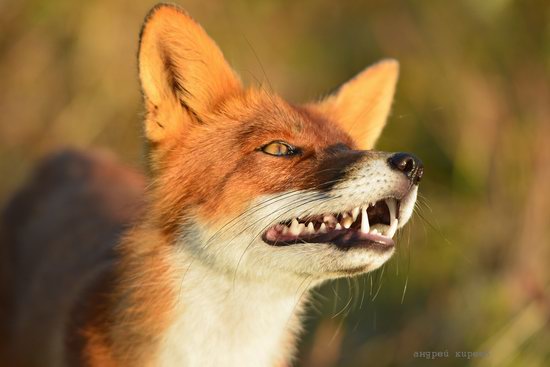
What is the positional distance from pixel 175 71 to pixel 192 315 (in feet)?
4.15

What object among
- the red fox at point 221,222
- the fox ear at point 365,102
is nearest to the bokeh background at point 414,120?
the red fox at point 221,222

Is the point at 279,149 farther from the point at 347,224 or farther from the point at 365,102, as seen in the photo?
the point at 365,102

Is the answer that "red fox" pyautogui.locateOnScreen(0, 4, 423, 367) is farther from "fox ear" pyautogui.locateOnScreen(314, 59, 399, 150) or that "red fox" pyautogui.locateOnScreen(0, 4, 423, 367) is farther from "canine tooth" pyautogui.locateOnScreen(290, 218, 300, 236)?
"fox ear" pyautogui.locateOnScreen(314, 59, 399, 150)

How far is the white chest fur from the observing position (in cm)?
376

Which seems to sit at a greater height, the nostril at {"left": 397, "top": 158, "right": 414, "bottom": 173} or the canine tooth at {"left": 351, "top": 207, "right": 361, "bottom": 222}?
the nostril at {"left": 397, "top": 158, "right": 414, "bottom": 173}

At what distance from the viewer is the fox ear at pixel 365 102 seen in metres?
4.70

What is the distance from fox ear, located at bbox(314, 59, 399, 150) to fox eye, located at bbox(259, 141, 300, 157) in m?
0.83

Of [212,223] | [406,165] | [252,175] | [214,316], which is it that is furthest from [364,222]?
[214,316]

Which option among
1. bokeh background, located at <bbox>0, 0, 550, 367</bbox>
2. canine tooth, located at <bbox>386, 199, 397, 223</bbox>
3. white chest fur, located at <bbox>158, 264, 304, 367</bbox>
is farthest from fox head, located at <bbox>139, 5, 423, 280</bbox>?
bokeh background, located at <bbox>0, 0, 550, 367</bbox>

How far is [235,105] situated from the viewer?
14.1ft

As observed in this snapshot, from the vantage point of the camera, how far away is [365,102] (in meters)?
4.79

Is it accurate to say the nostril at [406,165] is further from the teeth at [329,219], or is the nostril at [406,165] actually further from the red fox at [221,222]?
the teeth at [329,219]

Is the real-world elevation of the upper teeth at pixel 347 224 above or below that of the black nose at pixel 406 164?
below

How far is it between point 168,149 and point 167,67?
43cm
